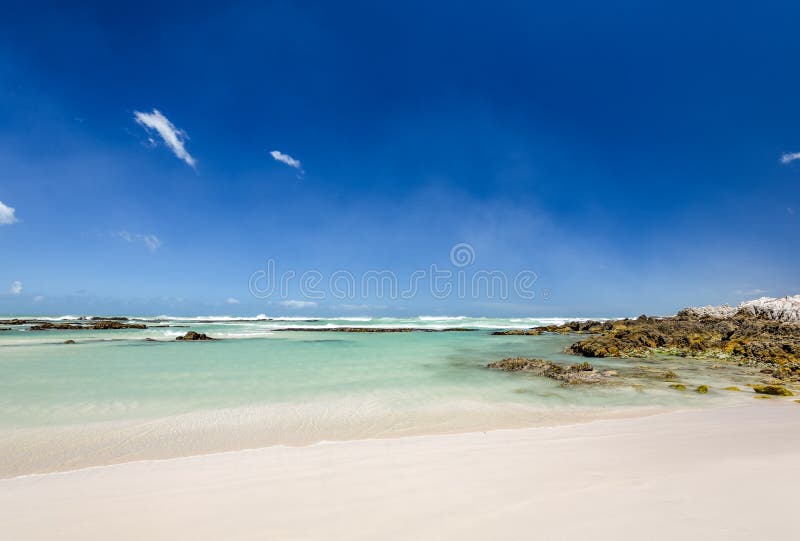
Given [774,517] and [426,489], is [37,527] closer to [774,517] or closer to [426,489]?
[426,489]

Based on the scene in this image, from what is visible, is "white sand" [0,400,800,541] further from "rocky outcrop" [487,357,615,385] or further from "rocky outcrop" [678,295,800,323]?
"rocky outcrop" [678,295,800,323]

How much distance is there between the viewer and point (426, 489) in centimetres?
313

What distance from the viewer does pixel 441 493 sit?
9.96 feet

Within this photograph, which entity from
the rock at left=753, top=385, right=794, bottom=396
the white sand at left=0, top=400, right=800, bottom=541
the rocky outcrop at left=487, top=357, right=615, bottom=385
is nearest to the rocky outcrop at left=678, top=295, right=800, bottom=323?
the rock at left=753, top=385, right=794, bottom=396

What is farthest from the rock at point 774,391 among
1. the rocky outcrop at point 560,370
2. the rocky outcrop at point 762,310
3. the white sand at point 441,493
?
the rocky outcrop at point 762,310

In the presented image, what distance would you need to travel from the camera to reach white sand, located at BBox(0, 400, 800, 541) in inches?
97.8

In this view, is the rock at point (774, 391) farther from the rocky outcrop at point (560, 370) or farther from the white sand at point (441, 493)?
the white sand at point (441, 493)

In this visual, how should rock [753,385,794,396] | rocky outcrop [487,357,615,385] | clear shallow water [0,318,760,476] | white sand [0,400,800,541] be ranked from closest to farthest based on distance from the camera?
1. white sand [0,400,800,541]
2. clear shallow water [0,318,760,476]
3. rock [753,385,794,396]
4. rocky outcrop [487,357,615,385]

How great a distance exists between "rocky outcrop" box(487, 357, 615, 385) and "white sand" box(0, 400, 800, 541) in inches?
194

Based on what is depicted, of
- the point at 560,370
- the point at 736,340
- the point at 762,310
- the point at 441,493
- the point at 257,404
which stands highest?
the point at 762,310

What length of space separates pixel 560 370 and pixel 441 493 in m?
8.56

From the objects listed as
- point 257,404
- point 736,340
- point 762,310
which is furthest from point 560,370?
point 762,310

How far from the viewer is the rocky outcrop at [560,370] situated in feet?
31.4

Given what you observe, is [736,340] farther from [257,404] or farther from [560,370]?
[257,404]
